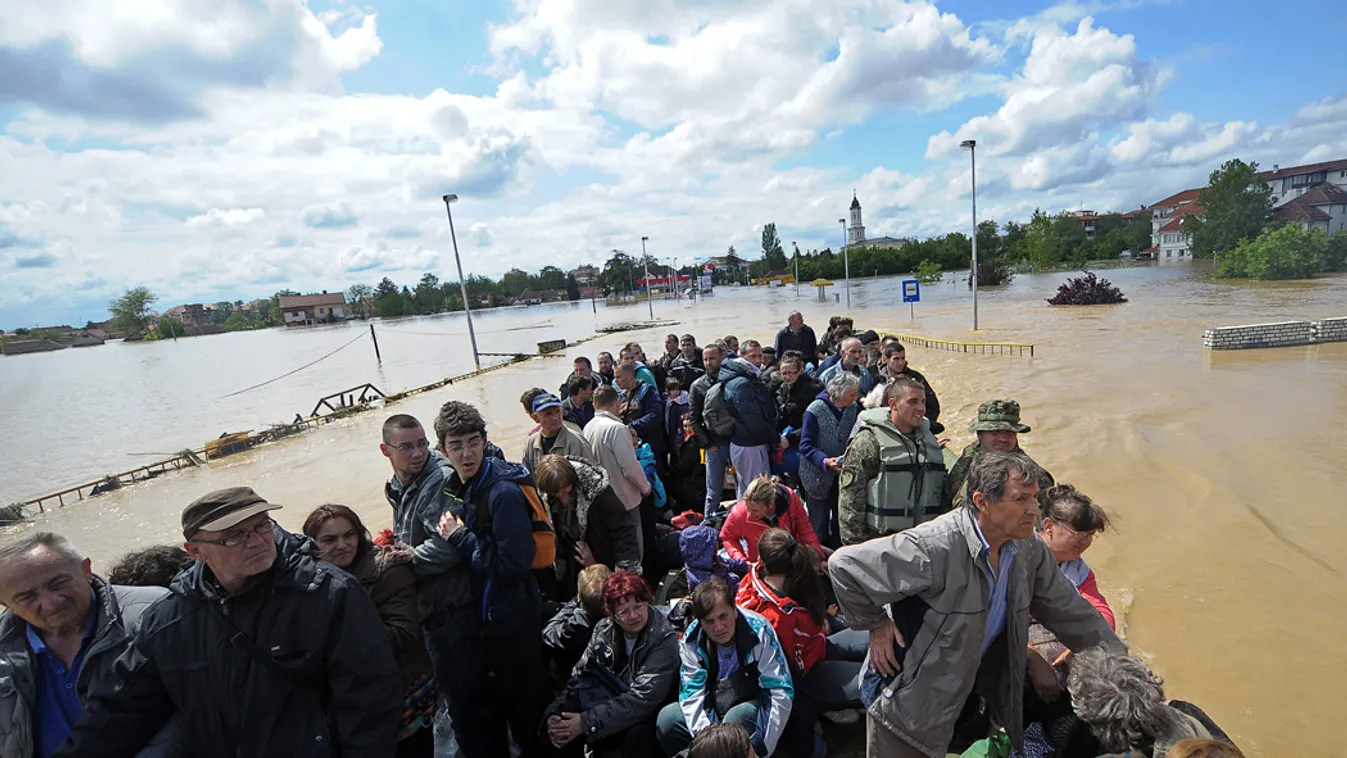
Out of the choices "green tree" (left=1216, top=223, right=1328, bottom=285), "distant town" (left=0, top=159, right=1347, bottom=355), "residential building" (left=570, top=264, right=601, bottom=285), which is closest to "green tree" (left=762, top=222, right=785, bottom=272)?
"distant town" (left=0, top=159, right=1347, bottom=355)

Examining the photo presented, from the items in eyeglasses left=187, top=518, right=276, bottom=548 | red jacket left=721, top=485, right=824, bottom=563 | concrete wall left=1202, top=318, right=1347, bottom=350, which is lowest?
concrete wall left=1202, top=318, right=1347, bottom=350

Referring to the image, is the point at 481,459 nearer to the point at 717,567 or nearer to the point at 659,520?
the point at 717,567

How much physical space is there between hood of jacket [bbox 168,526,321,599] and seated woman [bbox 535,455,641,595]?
170cm

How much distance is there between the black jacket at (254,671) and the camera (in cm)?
175

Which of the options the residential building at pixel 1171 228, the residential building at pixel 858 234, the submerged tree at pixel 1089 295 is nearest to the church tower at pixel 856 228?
the residential building at pixel 858 234

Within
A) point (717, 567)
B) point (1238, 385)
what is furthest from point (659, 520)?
point (1238, 385)

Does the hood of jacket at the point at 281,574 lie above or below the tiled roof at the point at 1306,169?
below

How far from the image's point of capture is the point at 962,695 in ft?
6.56

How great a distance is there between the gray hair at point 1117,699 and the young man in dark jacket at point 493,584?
2111 mm

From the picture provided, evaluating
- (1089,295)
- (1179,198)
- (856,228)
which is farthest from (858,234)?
(1089,295)

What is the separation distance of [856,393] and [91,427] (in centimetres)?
3384

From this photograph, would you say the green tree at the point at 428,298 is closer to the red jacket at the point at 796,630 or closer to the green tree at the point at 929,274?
the green tree at the point at 929,274

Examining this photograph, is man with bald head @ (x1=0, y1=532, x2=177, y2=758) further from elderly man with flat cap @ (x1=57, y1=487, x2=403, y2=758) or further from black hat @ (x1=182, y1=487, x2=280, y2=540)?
black hat @ (x1=182, y1=487, x2=280, y2=540)

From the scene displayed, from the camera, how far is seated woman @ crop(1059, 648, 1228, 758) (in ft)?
5.56
